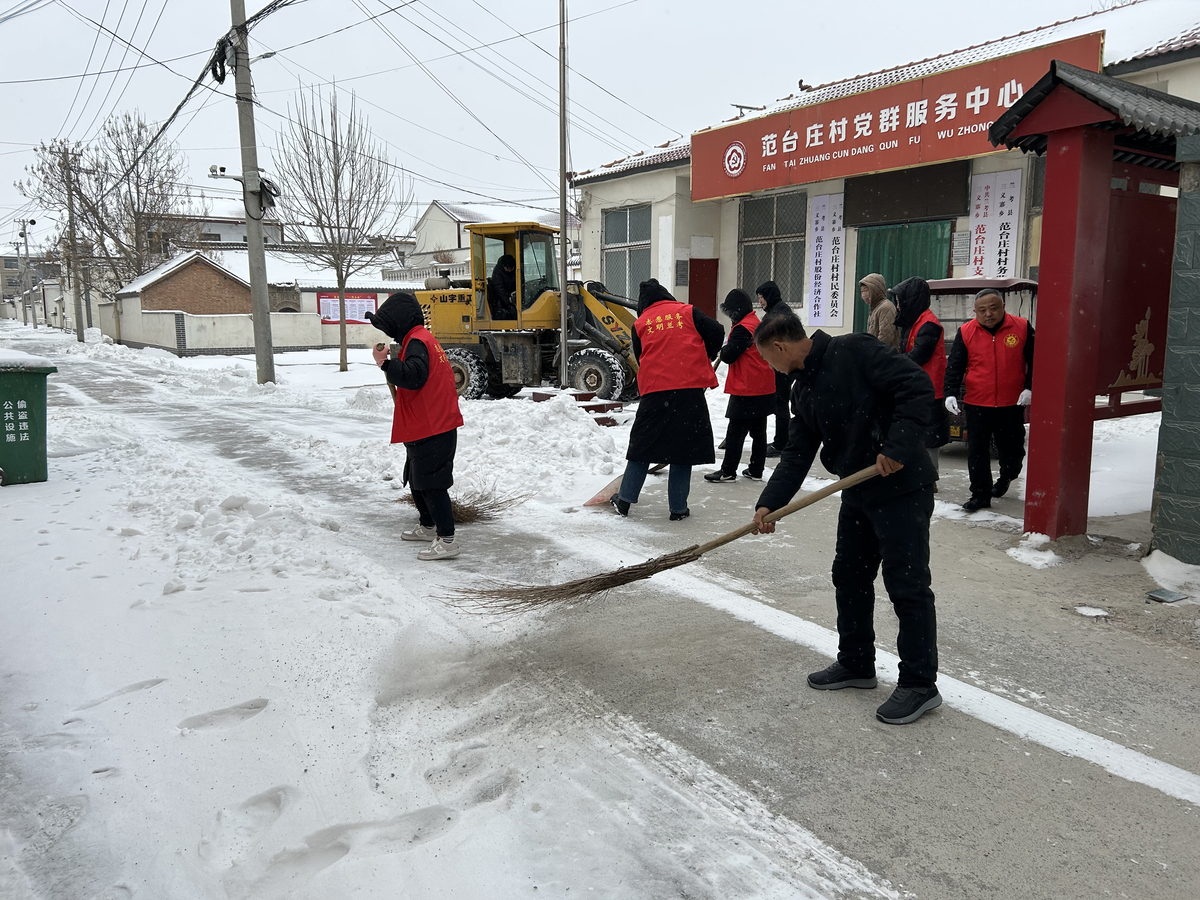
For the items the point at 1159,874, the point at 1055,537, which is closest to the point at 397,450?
the point at 1055,537

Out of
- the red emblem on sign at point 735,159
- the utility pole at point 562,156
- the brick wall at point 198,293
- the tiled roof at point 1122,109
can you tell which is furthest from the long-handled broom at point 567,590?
the brick wall at point 198,293

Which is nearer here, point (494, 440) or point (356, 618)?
point (356, 618)

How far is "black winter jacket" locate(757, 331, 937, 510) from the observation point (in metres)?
3.04

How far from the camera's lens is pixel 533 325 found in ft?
43.9

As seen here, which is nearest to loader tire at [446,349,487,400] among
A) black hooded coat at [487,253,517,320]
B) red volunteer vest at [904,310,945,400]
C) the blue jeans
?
black hooded coat at [487,253,517,320]

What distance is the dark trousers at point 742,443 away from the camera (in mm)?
7434

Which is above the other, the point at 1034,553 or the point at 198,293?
the point at 198,293

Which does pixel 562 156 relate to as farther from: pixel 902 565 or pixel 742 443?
pixel 902 565

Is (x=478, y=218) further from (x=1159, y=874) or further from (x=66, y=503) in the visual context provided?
(x=1159, y=874)

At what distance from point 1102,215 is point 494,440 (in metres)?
5.77

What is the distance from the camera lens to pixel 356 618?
4.13m

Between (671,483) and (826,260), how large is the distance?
1010 centimetres

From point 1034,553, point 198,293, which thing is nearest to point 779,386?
point 1034,553

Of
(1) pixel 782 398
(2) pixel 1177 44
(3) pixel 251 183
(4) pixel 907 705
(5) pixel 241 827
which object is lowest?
(5) pixel 241 827
